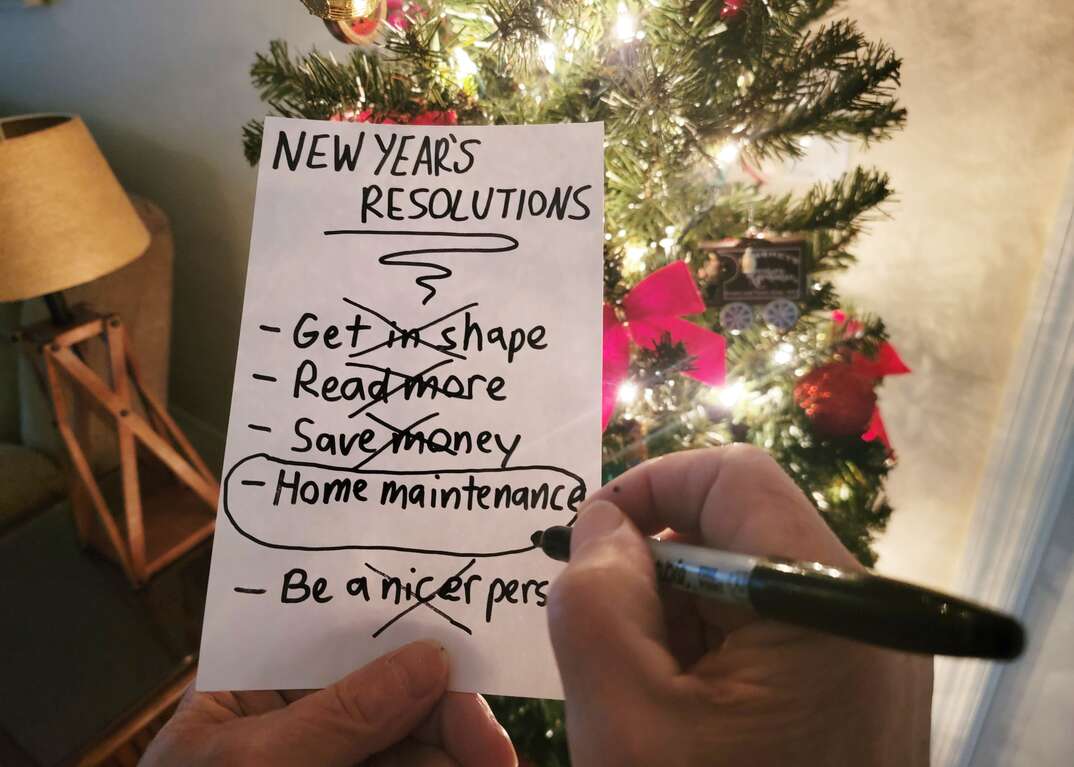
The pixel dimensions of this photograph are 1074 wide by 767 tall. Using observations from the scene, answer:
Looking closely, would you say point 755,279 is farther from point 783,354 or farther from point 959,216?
point 959,216

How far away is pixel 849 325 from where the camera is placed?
75cm

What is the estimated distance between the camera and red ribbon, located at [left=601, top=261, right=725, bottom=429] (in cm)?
61

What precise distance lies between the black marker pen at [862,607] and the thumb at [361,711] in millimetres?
222

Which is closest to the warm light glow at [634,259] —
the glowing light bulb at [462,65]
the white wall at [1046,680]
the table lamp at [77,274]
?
the glowing light bulb at [462,65]

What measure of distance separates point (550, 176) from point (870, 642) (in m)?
0.37

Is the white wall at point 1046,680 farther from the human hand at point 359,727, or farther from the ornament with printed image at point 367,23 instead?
the ornament with printed image at point 367,23

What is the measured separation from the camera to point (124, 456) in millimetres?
1129

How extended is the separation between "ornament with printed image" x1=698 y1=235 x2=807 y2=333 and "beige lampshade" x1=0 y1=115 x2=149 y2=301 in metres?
0.99

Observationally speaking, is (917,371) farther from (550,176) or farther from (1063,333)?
(550,176)

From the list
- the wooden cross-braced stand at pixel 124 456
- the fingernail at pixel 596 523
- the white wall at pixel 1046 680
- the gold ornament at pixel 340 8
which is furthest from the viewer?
the wooden cross-braced stand at pixel 124 456

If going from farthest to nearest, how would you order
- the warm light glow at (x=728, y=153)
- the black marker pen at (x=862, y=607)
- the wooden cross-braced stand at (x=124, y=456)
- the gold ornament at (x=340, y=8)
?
1. the wooden cross-braced stand at (x=124, y=456)
2. the warm light glow at (x=728, y=153)
3. the gold ornament at (x=340, y=8)
4. the black marker pen at (x=862, y=607)

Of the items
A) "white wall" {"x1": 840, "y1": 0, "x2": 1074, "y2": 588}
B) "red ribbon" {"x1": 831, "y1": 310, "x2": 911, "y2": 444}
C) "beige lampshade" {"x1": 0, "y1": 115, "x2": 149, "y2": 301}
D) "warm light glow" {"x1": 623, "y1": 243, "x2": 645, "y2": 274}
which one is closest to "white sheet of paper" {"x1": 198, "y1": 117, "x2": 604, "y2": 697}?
"warm light glow" {"x1": 623, "y1": 243, "x2": 645, "y2": 274}

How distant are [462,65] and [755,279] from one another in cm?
38

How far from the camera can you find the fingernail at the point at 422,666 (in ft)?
1.40
